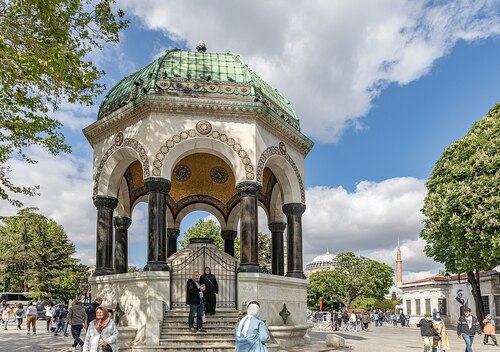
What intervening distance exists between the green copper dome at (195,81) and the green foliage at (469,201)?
535 inches

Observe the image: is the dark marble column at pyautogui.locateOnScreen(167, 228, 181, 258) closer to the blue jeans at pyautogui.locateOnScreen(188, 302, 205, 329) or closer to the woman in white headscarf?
the blue jeans at pyautogui.locateOnScreen(188, 302, 205, 329)

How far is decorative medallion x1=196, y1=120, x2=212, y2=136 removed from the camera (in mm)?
14742

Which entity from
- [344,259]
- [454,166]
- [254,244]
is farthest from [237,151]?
[344,259]

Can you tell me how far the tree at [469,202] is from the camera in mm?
25344

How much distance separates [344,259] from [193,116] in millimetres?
56200

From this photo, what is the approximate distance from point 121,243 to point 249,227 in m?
6.14

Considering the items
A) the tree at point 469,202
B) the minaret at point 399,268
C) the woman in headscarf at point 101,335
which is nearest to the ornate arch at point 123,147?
the woman in headscarf at point 101,335

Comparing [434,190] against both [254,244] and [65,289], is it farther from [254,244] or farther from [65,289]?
[65,289]

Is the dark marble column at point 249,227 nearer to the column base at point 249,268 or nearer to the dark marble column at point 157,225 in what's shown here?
the column base at point 249,268

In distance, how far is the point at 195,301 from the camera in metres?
12.5

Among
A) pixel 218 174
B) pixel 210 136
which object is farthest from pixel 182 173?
pixel 210 136

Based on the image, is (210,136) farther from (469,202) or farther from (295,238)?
(469,202)

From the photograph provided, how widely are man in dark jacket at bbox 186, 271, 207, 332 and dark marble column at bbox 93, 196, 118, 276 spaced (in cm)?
430

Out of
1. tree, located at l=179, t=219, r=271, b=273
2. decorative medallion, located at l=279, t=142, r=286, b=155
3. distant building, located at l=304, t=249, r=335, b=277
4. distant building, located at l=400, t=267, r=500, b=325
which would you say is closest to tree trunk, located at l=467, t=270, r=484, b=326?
distant building, located at l=400, t=267, r=500, b=325
